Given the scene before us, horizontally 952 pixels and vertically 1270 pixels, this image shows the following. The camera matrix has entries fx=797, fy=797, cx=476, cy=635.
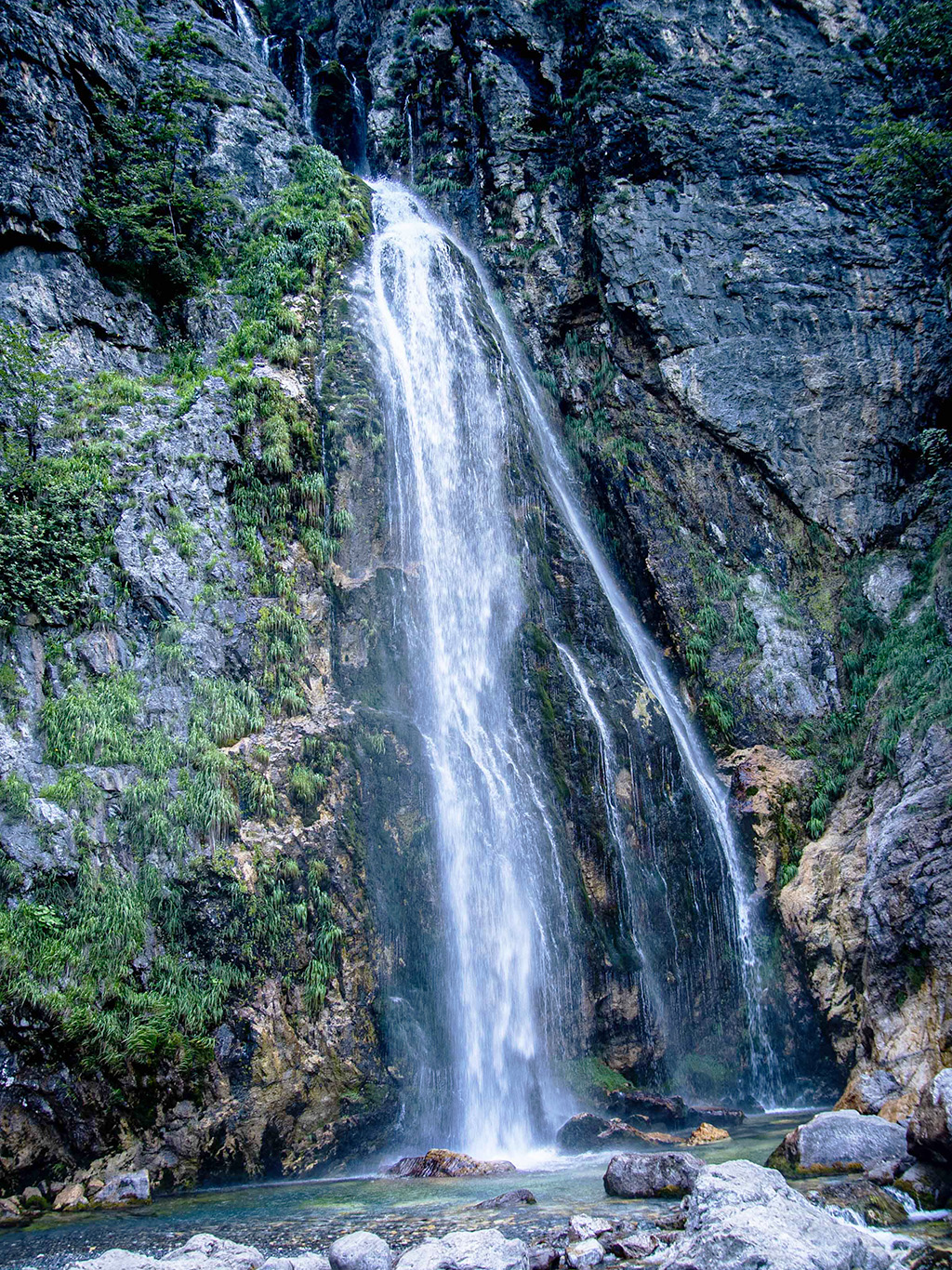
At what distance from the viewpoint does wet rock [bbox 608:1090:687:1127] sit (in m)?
11.5

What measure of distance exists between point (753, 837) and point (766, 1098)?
13.8ft

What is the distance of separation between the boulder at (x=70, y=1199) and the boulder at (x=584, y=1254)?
5.56 meters

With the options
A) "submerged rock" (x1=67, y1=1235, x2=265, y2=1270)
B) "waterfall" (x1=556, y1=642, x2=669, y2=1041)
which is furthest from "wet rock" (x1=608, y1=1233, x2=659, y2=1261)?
"waterfall" (x1=556, y1=642, x2=669, y2=1041)

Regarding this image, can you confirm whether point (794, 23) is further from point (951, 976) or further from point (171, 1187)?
point (171, 1187)

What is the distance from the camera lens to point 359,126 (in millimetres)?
27734

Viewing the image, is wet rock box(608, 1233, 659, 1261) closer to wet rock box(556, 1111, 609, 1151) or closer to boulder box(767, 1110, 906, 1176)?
boulder box(767, 1110, 906, 1176)

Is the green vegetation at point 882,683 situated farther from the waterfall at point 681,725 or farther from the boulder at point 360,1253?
the boulder at point 360,1253

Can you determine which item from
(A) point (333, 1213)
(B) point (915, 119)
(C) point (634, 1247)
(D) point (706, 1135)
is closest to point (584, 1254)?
(C) point (634, 1247)

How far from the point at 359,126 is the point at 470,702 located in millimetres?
23459

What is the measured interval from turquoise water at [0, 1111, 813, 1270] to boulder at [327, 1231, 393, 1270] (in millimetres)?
456

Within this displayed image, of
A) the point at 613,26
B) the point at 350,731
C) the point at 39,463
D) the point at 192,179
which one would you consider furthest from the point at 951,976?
the point at 613,26

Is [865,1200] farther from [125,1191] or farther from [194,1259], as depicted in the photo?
[125,1191]

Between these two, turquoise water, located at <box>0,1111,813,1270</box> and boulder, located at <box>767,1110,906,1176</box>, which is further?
boulder, located at <box>767,1110,906,1176</box>

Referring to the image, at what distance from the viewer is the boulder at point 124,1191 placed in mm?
8547
